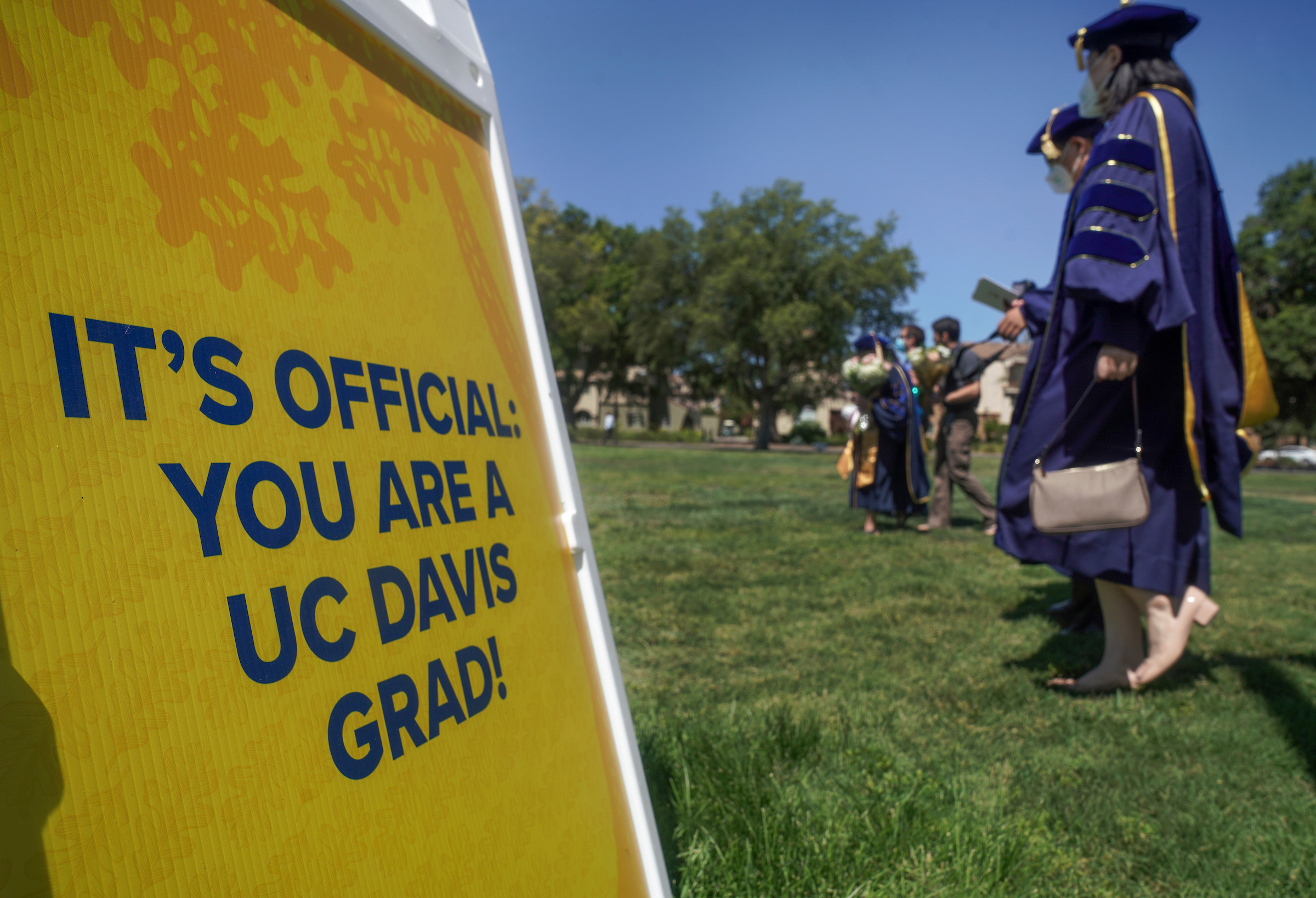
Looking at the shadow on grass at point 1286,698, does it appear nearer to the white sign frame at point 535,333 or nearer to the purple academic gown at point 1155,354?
the purple academic gown at point 1155,354

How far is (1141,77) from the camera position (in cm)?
265

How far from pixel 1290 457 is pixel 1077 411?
5014 centimetres

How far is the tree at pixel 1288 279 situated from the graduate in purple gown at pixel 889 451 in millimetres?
37504

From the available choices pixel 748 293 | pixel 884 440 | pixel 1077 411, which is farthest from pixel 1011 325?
pixel 748 293

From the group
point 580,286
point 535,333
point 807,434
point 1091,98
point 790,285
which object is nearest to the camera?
point 535,333

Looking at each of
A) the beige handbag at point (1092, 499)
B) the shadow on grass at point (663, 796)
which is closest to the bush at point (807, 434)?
the beige handbag at point (1092, 499)

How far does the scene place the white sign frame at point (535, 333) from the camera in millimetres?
1172

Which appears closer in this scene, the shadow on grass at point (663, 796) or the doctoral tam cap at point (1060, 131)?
the shadow on grass at point (663, 796)

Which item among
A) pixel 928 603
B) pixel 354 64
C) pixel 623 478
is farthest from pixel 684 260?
pixel 354 64

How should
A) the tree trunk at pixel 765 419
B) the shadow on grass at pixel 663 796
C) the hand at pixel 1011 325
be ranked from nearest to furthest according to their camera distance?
the shadow on grass at pixel 663 796 < the hand at pixel 1011 325 < the tree trunk at pixel 765 419

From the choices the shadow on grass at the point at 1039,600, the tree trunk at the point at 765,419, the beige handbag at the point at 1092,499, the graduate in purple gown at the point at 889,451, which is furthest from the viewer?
the tree trunk at the point at 765,419

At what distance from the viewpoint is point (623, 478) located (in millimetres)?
12773

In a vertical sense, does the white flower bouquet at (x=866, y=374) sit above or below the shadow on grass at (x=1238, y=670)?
above

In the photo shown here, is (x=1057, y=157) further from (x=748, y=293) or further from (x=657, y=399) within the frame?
(x=657, y=399)
